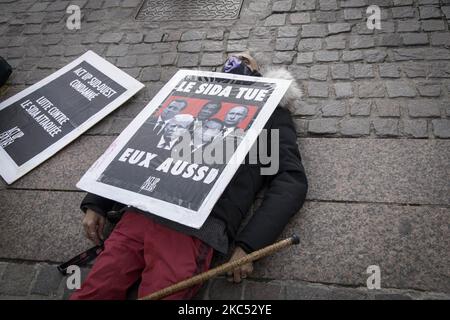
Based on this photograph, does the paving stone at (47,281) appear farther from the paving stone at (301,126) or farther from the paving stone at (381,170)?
the paving stone at (301,126)

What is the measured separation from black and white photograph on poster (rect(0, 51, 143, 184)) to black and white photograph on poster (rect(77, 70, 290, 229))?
0.54m

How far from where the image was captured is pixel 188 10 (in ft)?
9.04

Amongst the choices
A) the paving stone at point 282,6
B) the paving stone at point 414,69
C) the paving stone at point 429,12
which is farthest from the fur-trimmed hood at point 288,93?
the paving stone at point 429,12

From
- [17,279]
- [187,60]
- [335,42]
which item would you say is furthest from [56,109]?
[335,42]

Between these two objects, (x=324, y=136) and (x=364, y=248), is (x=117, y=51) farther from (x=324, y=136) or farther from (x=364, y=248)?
(x=364, y=248)

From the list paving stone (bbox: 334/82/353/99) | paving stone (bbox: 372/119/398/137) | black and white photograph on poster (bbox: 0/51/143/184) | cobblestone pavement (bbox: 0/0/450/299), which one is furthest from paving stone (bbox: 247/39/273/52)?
paving stone (bbox: 372/119/398/137)

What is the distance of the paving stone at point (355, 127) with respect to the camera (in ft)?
5.79

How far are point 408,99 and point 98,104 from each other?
1.73 m

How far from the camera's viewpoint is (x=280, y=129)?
163 cm

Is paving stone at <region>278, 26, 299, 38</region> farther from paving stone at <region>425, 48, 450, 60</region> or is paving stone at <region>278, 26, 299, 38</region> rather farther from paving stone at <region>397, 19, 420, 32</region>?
paving stone at <region>425, 48, 450, 60</region>

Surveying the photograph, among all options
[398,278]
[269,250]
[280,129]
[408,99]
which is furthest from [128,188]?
[408,99]

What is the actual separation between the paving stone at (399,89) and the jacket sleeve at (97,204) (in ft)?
5.00

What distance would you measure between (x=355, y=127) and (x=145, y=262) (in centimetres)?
120

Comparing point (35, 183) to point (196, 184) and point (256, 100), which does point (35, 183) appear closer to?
point (196, 184)
